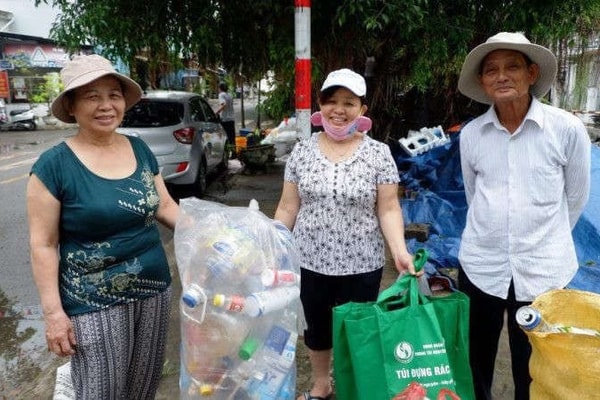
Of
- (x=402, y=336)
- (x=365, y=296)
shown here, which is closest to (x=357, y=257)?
(x=365, y=296)

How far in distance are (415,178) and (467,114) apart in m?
2.96

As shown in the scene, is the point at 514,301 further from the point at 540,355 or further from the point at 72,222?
the point at 72,222

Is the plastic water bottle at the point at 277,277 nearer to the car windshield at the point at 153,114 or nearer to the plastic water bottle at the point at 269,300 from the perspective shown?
the plastic water bottle at the point at 269,300

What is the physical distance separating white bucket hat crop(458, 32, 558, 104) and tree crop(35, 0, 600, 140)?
191 centimetres

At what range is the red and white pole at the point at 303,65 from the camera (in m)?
3.09

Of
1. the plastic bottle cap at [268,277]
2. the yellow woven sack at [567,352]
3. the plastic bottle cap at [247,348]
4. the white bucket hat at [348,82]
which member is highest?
the white bucket hat at [348,82]

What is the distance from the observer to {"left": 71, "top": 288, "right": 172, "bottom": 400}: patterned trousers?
1666mm

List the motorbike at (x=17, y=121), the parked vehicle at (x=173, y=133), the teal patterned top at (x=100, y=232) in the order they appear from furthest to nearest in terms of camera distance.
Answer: the motorbike at (x=17, y=121)
the parked vehicle at (x=173, y=133)
the teal patterned top at (x=100, y=232)

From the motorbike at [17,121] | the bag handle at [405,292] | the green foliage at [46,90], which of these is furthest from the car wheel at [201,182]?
the green foliage at [46,90]

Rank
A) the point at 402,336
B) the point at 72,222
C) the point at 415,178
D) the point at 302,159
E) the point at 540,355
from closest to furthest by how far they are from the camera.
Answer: the point at 540,355
the point at 402,336
the point at 72,222
the point at 302,159
the point at 415,178

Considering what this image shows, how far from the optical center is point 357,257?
2004mm

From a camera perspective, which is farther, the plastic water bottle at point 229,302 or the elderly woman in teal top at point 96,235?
the elderly woman in teal top at point 96,235

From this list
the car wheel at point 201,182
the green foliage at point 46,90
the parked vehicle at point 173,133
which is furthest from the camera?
the green foliage at point 46,90

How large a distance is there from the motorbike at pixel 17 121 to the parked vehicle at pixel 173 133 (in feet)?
45.5
